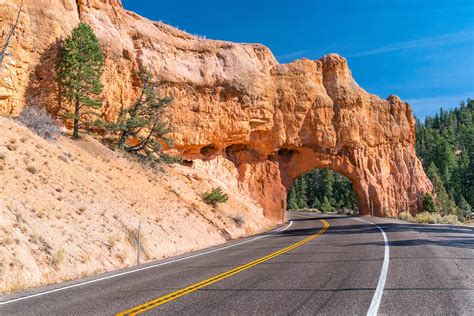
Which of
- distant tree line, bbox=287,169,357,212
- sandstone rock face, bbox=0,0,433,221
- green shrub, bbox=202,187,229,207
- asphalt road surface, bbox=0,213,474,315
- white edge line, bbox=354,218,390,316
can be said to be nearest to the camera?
white edge line, bbox=354,218,390,316

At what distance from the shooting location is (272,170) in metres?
41.5

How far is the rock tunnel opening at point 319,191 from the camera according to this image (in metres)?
85.6

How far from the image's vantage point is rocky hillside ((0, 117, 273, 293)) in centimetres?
1116

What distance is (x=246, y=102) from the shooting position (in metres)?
37.7

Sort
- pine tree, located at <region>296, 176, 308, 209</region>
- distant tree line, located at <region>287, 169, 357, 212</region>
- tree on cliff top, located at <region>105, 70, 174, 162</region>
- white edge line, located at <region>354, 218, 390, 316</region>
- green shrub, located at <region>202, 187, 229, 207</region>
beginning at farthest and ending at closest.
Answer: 1. pine tree, located at <region>296, 176, 308, 209</region>
2. distant tree line, located at <region>287, 169, 357, 212</region>
3. green shrub, located at <region>202, 187, 229, 207</region>
4. tree on cliff top, located at <region>105, 70, 174, 162</region>
5. white edge line, located at <region>354, 218, 390, 316</region>

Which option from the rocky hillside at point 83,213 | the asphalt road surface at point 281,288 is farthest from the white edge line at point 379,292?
the rocky hillside at point 83,213

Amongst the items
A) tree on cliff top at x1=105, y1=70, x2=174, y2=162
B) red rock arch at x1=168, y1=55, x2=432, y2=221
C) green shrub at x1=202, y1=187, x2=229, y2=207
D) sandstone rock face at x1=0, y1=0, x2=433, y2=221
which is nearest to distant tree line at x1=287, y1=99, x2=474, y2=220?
red rock arch at x1=168, y1=55, x2=432, y2=221

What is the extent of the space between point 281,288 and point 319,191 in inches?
3598

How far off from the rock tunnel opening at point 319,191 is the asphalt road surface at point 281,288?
72.2 metres

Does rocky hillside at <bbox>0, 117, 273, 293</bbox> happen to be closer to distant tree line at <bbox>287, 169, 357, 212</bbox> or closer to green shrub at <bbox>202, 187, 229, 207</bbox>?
green shrub at <bbox>202, 187, 229, 207</bbox>

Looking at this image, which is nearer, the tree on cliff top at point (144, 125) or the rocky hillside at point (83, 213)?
the rocky hillside at point (83, 213)

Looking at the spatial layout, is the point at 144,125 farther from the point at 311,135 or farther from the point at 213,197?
the point at 311,135

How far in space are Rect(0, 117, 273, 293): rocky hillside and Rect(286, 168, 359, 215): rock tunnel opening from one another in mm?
59765

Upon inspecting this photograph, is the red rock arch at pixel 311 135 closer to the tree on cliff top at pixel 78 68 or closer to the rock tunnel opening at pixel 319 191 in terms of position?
the tree on cliff top at pixel 78 68
